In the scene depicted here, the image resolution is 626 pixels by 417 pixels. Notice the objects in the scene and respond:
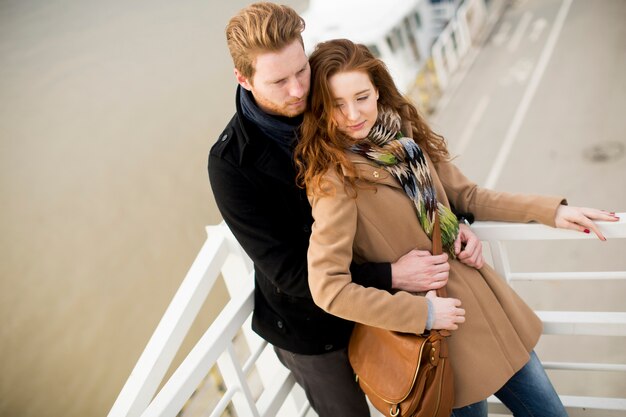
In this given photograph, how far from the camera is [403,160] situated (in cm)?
109

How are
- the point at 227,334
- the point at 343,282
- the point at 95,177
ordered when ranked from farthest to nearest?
the point at 95,177 < the point at 227,334 < the point at 343,282

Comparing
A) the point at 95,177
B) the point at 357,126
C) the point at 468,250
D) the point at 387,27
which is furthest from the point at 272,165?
the point at 387,27

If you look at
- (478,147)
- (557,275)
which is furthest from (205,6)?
(557,275)

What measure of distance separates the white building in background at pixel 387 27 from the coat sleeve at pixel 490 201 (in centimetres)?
392

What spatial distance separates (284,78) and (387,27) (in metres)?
4.87

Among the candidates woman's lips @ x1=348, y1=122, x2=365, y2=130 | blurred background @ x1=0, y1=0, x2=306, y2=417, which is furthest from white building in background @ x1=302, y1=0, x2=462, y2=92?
woman's lips @ x1=348, y1=122, x2=365, y2=130

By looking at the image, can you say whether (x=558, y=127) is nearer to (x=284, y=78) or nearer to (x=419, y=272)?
(x=419, y=272)

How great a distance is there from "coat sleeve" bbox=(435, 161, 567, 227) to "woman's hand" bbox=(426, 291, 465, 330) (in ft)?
1.03

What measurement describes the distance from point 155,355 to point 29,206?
2.22m

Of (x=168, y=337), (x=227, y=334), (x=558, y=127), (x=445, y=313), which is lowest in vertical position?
(x=168, y=337)

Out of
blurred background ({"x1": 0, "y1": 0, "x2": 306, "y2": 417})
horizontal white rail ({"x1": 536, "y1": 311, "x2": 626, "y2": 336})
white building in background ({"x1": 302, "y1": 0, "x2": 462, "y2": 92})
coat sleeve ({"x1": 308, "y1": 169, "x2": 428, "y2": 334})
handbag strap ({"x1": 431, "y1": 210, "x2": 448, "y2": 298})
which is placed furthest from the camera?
white building in background ({"x1": 302, "y1": 0, "x2": 462, "y2": 92})

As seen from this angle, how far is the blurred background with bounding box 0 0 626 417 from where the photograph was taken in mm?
2984

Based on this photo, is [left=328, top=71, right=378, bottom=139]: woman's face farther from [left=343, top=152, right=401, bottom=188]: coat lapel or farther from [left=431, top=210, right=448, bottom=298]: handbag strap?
[left=431, top=210, right=448, bottom=298]: handbag strap

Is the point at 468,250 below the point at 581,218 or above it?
below
